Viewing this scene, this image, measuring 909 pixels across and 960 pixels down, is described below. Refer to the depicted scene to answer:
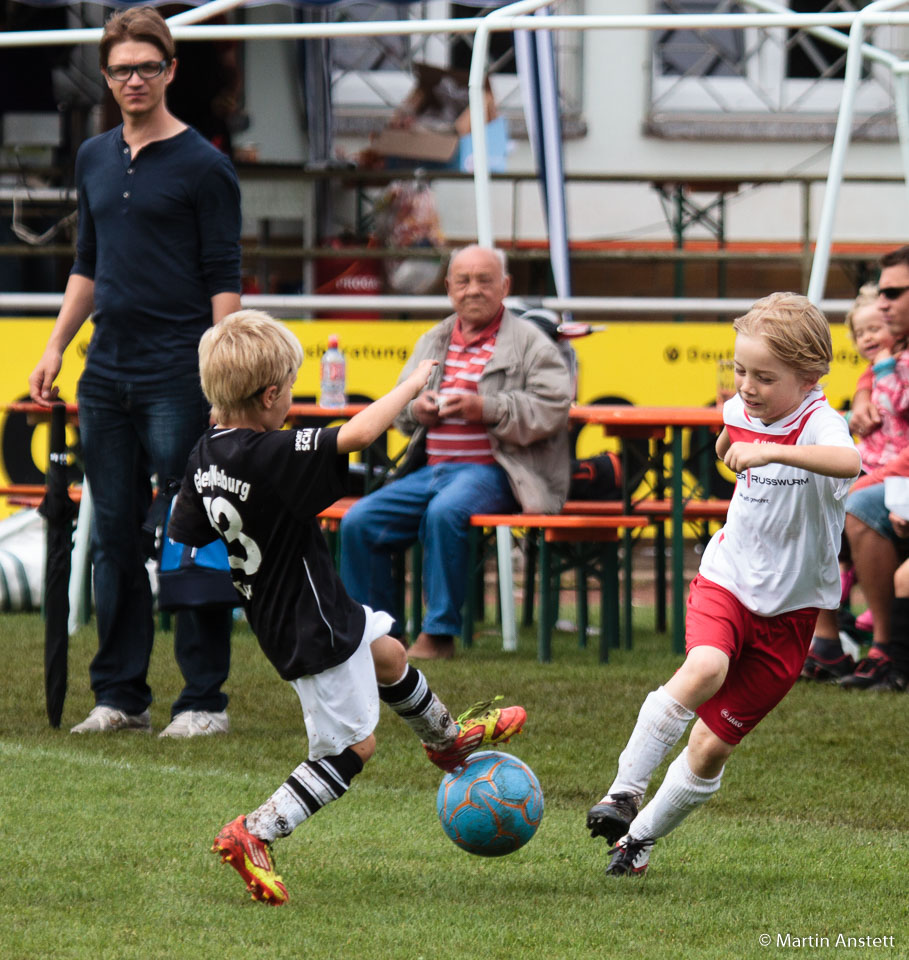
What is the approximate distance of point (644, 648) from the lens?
Result: 27.3ft

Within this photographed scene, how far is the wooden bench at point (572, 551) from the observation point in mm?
7586

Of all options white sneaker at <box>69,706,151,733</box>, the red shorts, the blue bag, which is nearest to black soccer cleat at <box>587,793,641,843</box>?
the red shorts

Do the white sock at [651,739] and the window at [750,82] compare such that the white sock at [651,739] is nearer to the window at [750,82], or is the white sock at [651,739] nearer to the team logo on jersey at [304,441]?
the team logo on jersey at [304,441]

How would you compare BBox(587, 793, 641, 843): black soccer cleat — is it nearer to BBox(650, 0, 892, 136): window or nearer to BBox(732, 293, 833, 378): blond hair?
BBox(732, 293, 833, 378): blond hair

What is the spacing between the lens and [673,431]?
7.86 m

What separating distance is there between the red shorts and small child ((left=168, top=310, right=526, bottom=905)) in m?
0.76

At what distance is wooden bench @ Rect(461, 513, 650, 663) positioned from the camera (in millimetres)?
7586

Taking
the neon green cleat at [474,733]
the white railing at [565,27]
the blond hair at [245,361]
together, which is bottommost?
the neon green cleat at [474,733]

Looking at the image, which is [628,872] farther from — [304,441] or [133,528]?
[133,528]

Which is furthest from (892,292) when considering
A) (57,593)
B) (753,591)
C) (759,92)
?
(759,92)

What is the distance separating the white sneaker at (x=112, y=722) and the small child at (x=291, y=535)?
1839mm

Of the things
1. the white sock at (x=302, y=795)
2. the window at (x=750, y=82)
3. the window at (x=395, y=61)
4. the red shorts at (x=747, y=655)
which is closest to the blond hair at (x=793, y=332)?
the red shorts at (x=747, y=655)

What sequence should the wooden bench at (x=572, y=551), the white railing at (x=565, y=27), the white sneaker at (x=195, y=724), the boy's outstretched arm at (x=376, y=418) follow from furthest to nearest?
the wooden bench at (x=572, y=551) < the white railing at (x=565, y=27) < the white sneaker at (x=195, y=724) < the boy's outstretched arm at (x=376, y=418)

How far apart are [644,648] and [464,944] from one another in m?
4.87
